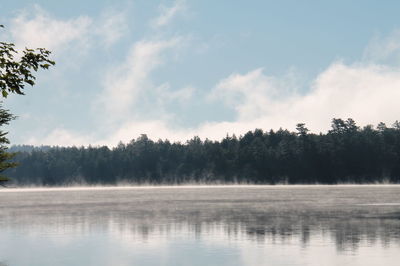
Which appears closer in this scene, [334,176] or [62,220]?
[62,220]

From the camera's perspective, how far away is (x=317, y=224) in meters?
36.2

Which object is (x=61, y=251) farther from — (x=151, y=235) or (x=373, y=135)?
(x=373, y=135)

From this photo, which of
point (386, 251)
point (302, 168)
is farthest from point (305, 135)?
→ point (386, 251)

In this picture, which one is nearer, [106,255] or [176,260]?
[176,260]

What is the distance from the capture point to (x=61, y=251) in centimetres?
2672

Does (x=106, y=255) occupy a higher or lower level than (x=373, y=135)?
lower

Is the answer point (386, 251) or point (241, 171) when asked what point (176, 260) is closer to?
point (386, 251)

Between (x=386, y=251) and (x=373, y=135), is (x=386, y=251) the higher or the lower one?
the lower one

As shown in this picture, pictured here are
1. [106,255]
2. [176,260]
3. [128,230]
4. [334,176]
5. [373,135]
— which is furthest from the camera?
[373,135]

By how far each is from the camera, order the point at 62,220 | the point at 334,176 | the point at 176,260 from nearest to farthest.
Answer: the point at 176,260
the point at 62,220
the point at 334,176

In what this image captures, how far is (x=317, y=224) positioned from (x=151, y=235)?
9.38 metres

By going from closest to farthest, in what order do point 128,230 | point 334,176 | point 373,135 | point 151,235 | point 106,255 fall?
point 106,255, point 151,235, point 128,230, point 334,176, point 373,135

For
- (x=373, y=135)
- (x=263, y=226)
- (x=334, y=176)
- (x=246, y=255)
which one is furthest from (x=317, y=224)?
(x=373, y=135)

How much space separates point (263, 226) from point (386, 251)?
11.2 meters
